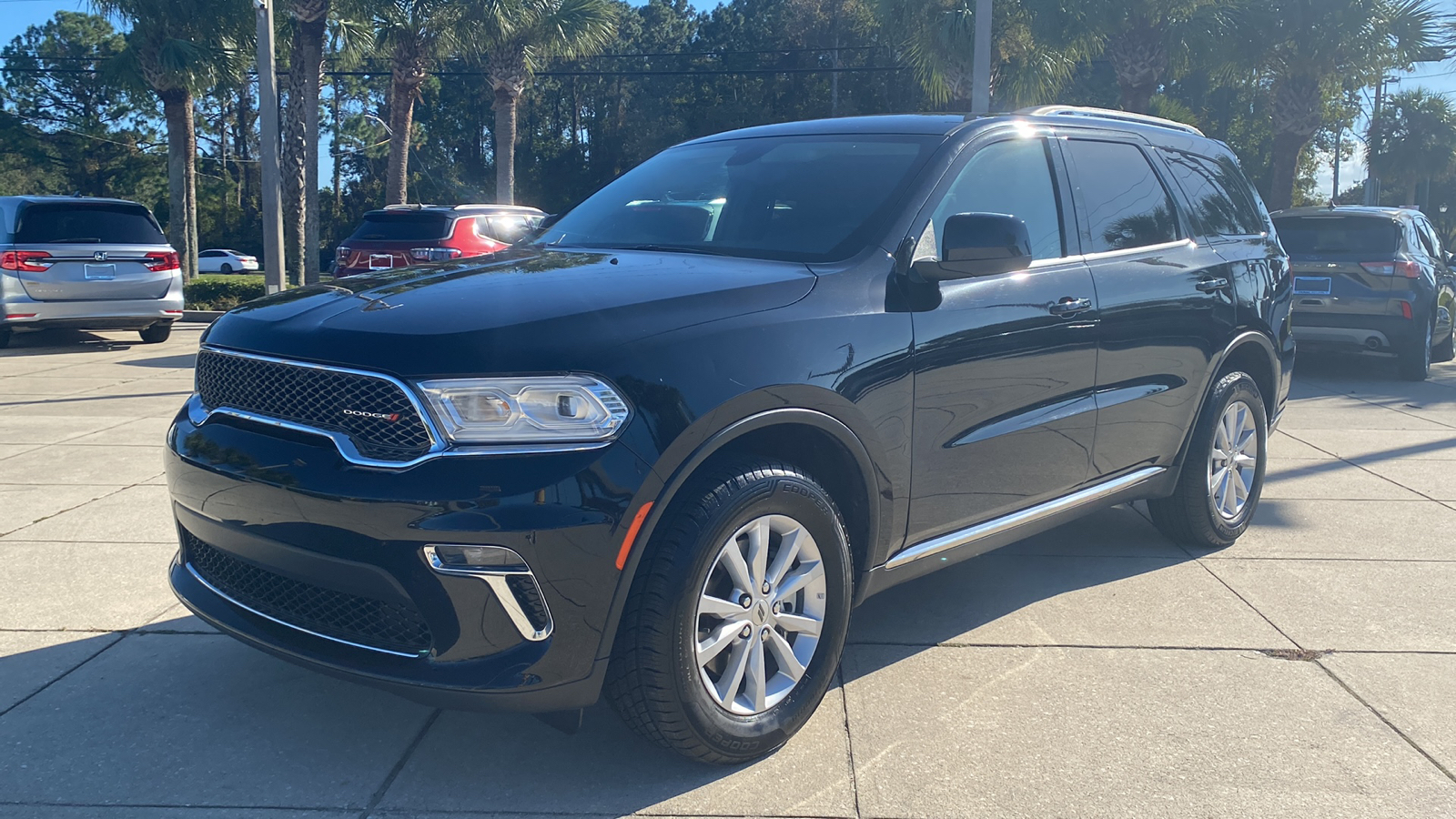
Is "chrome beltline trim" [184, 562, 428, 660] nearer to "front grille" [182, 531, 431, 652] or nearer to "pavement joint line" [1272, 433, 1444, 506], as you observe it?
"front grille" [182, 531, 431, 652]

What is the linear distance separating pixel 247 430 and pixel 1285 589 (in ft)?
13.4

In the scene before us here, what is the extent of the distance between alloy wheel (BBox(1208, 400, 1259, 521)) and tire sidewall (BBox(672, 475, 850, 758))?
2.56 metres

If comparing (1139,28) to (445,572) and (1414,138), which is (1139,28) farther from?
(1414,138)

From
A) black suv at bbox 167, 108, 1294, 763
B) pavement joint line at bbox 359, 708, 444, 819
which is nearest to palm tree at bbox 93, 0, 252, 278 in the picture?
black suv at bbox 167, 108, 1294, 763

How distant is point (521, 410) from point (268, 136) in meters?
14.9

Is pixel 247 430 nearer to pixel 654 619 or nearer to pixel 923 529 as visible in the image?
pixel 654 619

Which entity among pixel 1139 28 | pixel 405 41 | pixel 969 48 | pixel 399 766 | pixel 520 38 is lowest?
pixel 399 766

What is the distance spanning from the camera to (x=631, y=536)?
2773 mm

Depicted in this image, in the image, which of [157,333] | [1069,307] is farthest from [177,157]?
[1069,307]

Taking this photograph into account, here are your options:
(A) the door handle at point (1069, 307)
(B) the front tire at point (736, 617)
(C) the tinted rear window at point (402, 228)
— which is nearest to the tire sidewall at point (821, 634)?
(B) the front tire at point (736, 617)

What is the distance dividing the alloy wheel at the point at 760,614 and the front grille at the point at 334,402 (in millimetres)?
851

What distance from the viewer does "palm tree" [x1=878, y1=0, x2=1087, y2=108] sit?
21.1 metres

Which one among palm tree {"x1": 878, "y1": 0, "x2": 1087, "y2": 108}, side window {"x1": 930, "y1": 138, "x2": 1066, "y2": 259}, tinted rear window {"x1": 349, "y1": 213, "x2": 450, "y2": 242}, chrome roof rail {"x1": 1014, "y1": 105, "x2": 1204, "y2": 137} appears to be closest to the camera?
side window {"x1": 930, "y1": 138, "x2": 1066, "y2": 259}

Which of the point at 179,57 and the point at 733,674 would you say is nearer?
the point at 733,674
